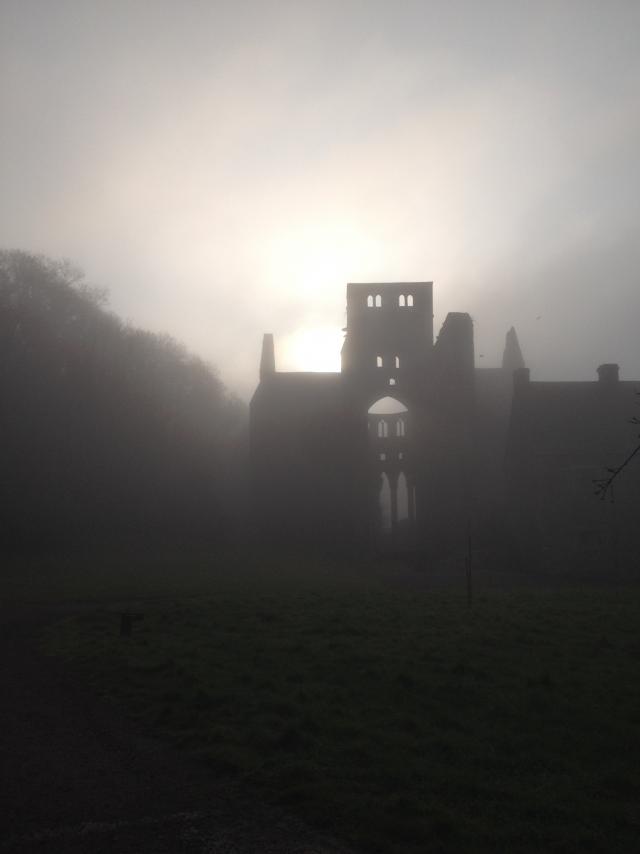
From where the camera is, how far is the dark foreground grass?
6.80 meters

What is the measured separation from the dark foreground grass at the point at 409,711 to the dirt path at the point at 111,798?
370 mm

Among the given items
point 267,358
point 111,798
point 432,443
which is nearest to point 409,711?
point 111,798

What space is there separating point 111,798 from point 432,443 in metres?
46.1

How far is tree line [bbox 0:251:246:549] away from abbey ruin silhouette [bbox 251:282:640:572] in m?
6.17

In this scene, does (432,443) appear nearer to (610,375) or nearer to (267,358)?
(610,375)

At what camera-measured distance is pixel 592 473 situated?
1569 inches

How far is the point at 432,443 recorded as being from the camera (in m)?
52.2

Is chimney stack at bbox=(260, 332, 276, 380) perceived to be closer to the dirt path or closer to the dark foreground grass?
the dark foreground grass

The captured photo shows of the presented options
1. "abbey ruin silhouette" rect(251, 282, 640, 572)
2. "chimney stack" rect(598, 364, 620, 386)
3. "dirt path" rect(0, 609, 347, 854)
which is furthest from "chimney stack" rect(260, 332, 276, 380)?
"dirt path" rect(0, 609, 347, 854)

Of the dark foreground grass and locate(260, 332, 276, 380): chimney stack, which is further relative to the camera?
locate(260, 332, 276, 380): chimney stack

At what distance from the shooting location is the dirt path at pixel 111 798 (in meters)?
6.30

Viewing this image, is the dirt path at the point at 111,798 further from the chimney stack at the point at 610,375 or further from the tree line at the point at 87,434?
the chimney stack at the point at 610,375

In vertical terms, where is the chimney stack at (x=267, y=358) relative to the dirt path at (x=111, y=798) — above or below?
above

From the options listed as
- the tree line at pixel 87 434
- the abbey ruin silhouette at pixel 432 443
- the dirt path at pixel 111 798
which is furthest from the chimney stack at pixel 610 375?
the dirt path at pixel 111 798
